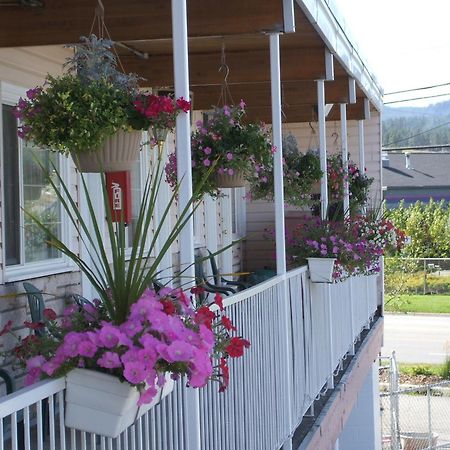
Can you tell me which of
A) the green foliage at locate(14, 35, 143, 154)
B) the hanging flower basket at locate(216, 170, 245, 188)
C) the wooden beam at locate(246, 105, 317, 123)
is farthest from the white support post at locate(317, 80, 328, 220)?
the green foliage at locate(14, 35, 143, 154)

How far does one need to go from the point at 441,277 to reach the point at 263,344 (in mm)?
29523

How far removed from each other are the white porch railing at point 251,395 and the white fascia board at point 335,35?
5.57 feet

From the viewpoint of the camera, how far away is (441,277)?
33656mm

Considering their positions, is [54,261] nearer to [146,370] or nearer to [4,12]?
[4,12]

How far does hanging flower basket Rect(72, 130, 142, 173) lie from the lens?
13.2ft

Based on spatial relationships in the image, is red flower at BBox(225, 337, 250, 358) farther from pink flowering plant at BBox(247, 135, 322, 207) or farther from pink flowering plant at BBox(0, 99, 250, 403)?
pink flowering plant at BBox(247, 135, 322, 207)

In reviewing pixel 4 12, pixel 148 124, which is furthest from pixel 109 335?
pixel 4 12

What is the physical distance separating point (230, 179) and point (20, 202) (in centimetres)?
140

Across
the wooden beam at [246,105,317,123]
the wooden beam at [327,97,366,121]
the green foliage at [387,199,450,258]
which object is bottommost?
the green foliage at [387,199,450,258]

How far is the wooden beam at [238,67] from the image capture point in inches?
282

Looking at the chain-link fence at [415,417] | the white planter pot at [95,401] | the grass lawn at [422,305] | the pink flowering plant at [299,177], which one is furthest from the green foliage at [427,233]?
the white planter pot at [95,401]

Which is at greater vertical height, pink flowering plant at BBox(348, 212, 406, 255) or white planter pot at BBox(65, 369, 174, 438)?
pink flowering plant at BBox(348, 212, 406, 255)

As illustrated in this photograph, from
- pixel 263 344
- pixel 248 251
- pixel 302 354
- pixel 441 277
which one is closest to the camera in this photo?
pixel 263 344

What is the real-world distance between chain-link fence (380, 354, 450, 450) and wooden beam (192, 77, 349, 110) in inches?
245
